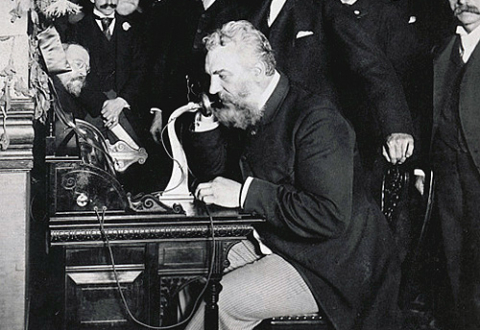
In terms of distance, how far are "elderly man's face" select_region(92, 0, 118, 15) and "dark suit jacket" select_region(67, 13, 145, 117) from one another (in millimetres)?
37

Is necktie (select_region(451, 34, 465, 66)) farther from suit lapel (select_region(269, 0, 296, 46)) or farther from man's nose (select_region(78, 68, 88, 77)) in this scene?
man's nose (select_region(78, 68, 88, 77))

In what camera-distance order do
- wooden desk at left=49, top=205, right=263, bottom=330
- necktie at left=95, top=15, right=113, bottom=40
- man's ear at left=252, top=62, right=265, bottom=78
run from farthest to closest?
necktie at left=95, top=15, right=113, bottom=40 → man's ear at left=252, top=62, right=265, bottom=78 → wooden desk at left=49, top=205, right=263, bottom=330

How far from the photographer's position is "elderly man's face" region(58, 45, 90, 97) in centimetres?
308

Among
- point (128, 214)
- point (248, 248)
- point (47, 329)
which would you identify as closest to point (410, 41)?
point (248, 248)

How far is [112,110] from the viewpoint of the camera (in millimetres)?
3119

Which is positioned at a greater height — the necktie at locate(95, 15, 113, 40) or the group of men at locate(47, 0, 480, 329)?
the necktie at locate(95, 15, 113, 40)

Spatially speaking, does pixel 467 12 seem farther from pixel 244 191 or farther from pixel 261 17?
pixel 244 191

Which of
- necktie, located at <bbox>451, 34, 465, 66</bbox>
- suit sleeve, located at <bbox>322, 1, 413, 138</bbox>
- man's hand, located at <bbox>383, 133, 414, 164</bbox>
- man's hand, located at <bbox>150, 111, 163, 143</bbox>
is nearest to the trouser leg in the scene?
man's hand, located at <bbox>383, 133, 414, 164</bbox>

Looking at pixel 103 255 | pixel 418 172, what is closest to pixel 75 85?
pixel 103 255

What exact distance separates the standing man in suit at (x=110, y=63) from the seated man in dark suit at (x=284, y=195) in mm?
297

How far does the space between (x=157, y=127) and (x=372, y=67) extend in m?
0.96

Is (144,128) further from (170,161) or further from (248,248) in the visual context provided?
(248,248)

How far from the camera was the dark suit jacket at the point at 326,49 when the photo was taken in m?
3.19

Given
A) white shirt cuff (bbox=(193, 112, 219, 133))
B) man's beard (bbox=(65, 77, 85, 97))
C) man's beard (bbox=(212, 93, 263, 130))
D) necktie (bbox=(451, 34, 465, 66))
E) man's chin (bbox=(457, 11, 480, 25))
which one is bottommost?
white shirt cuff (bbox=(193, 112, 219, 133))
